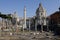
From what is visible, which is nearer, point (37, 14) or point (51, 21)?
point (51, 21)

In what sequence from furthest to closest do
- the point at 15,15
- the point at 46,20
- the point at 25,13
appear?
the point at 15,15, the point at 46,20, the point at 25,13

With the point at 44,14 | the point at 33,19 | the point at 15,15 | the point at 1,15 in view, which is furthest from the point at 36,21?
the point at 1,15

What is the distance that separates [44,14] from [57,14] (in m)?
23.9

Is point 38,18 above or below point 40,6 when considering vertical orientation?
below

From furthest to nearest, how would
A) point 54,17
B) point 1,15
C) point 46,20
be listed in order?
1. point 46,20
2. point 54,17
3. point 1,15

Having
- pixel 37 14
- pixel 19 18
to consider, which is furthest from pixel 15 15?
pixel 37 14

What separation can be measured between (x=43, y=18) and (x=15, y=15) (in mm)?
19031

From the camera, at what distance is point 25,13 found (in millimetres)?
94312

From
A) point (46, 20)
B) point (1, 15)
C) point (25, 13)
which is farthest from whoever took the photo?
point (46, 20)

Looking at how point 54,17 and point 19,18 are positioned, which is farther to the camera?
point 19,18

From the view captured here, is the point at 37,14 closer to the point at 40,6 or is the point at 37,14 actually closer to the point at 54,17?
the point at 40,6

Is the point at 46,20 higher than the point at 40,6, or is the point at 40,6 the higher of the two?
the point at 40,6

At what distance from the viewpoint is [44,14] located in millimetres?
106125

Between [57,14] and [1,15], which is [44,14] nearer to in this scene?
[57,14]
